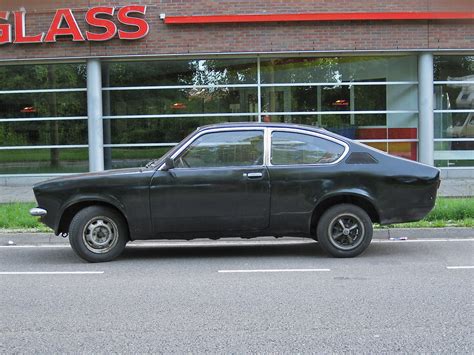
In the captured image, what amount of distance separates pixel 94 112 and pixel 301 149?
10.1m

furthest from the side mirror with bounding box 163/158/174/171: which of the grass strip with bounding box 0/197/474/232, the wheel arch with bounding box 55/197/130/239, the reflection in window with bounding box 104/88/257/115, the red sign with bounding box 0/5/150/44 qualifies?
the reflection in window with bounding box 104/88/257/115

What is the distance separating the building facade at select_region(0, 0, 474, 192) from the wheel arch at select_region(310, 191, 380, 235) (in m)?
9.24

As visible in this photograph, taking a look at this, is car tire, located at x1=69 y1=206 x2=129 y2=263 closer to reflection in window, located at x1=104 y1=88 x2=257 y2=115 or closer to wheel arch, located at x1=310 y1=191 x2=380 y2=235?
wheel arch, located at x1=310 y1=191 x2=380 y2=235

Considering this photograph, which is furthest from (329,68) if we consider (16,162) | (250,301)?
(250,301)

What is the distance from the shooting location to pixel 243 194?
7590 mm

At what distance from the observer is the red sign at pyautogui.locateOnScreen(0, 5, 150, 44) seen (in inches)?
629

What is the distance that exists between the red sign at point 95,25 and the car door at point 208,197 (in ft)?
30.7

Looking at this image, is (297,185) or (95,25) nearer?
(297,185)

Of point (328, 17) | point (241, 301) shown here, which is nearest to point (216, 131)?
point (241, 301)

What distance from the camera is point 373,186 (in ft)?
25.2

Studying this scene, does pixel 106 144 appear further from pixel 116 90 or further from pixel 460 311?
pixel 460 311

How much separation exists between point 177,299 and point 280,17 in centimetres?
1161

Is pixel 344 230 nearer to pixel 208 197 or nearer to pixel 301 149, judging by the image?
pixel 301 149

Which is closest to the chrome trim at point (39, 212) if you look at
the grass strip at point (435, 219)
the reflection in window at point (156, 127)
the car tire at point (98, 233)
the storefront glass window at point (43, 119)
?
the car tire at point (98, 233)
